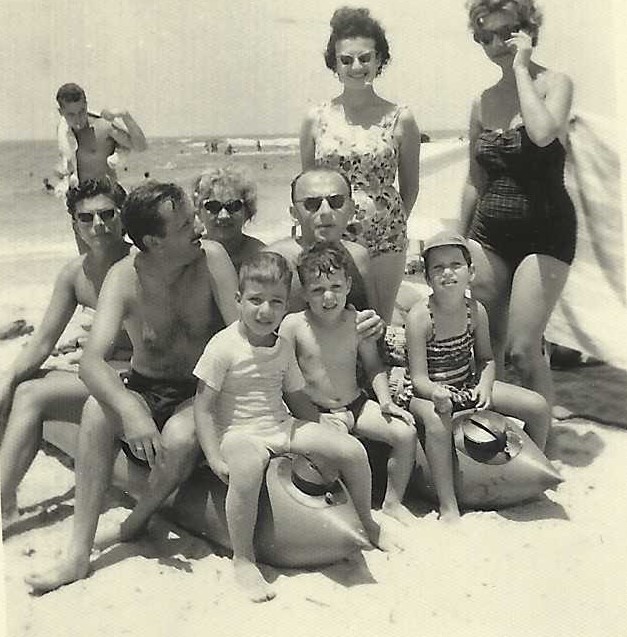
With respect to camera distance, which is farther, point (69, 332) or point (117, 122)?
point (69, 332)

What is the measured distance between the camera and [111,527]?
200cm

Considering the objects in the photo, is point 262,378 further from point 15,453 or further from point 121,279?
point 15,453

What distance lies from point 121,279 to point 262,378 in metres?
0.42

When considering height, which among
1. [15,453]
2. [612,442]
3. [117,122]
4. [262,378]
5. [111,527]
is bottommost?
[612,442]

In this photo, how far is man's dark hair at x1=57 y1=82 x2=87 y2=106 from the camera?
2326 mm

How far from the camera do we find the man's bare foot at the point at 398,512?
206cm

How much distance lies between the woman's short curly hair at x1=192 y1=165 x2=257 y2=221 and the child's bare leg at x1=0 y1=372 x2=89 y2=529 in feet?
2.03

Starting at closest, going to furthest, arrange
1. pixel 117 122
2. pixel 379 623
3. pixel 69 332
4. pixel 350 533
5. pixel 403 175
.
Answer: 1. pixel 379 623
2. pixel 350 533
3. pixel 403 175
4. pixel 117 122
5. pixel 69 332

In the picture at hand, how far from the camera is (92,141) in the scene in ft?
9.20

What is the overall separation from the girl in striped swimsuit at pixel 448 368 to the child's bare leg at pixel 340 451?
320 millimetres

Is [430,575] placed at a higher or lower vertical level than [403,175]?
lower

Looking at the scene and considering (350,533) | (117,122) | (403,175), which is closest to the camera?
(350,533)

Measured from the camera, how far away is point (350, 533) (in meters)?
1.80

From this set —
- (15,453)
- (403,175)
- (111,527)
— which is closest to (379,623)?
(111,527)
